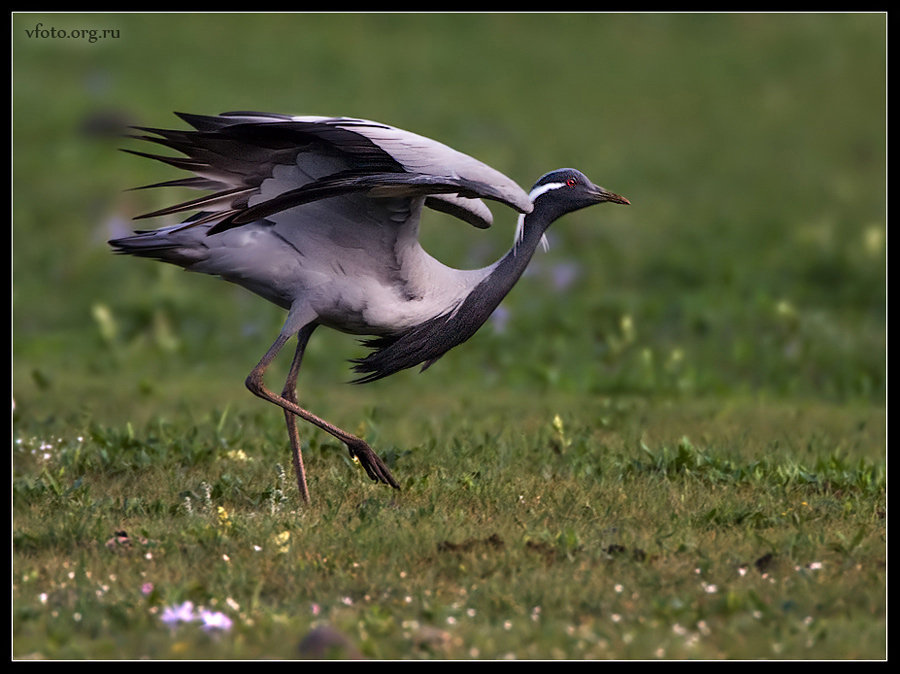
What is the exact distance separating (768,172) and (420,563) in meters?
9.28

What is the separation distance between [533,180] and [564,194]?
6.01 metres

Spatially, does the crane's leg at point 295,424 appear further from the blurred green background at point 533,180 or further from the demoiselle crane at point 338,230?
the blurred green background at point 533,180

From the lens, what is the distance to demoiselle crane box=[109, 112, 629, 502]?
209 inches

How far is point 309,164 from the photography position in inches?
216

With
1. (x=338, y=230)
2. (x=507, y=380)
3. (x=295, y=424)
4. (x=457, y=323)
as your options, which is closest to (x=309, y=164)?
(x=338, y=230)

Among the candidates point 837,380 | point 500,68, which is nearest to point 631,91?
point 500,68

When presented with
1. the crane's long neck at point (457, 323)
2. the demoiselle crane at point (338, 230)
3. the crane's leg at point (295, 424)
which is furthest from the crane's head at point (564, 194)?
the crane's leg at point (295, 424)

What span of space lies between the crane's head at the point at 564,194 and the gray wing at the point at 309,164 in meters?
0.40

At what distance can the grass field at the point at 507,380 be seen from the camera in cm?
445

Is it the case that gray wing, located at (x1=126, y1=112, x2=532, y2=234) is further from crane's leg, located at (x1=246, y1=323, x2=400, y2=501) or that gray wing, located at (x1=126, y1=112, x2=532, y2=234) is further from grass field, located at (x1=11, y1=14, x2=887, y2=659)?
grass field, located at (x1=11, y1=14, x2=887, y2=659)

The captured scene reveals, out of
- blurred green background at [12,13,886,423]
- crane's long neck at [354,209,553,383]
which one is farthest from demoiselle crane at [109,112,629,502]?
blurred green background at [12,13,886,423]
